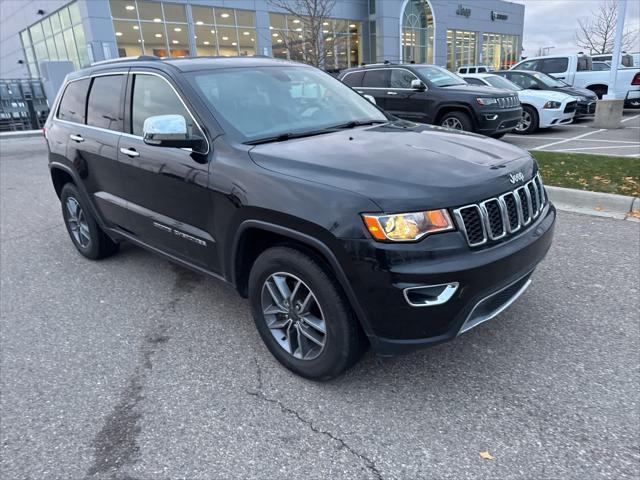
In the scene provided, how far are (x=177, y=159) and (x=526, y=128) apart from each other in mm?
11154

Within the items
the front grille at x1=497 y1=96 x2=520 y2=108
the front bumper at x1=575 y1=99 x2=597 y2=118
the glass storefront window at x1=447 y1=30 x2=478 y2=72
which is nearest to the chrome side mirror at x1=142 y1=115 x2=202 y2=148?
the front grille at x1=497 y1=96 x2=520 y2=108

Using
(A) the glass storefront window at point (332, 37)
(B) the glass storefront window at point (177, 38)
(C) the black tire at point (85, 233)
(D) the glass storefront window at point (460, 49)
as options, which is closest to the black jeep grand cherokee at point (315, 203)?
(C) the black tire at point (85, 233)

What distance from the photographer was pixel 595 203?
573 cm

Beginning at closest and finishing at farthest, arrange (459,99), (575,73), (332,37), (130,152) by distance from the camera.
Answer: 1. (130,152)
2. (459,99)
3. (575,73)
4. (332,37)

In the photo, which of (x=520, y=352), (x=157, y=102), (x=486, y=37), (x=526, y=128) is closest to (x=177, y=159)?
(x=157, y=102)

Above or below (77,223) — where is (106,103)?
above

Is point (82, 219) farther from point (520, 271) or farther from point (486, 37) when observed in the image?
point (486, 37)

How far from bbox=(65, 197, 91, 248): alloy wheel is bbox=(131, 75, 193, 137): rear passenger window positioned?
1.59 m

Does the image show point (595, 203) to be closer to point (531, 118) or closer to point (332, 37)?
point (531, 118)

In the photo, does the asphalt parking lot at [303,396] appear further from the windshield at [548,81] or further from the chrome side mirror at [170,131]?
the windshield at [548,81]

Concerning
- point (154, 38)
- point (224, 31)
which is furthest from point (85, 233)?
point (224, 31)

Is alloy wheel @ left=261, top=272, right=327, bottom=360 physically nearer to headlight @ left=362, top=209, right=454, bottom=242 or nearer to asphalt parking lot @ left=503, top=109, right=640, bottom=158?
headlight @ left=362, top=209, right=454, bottom=242

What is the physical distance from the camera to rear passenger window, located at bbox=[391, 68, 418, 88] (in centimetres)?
1044

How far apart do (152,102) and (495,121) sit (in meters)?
7.79
